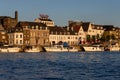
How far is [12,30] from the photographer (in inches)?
5920

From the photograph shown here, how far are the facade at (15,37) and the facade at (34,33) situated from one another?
150cm

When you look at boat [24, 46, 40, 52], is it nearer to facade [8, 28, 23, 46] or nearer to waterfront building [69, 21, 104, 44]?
facade [8, 28, 23, 46]

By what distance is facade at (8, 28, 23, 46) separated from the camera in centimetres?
14912

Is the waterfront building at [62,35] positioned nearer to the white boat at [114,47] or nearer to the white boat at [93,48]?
the white boat at [93,48]

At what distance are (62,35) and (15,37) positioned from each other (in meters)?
25.3

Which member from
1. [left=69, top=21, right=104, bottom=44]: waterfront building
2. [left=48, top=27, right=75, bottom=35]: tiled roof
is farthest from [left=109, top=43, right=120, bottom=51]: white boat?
[left=48, top=27, right=75, bottom=35]: tiled roof

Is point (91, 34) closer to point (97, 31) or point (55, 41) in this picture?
point (97, 31)

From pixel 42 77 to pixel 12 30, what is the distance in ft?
356

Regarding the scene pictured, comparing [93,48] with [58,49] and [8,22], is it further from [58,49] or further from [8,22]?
[8,22]

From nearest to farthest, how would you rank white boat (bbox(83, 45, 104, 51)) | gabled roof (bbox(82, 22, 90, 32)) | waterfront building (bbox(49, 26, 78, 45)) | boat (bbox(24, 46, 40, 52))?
1. boat (bbox(24, 46, 40, 52))
2. white boat (bbox(83, 45, 104, 51))
3. waterfront building (bbox(49, 26, 78, 45))
4. gabled roof (bbox(82, 22, 90, 32))

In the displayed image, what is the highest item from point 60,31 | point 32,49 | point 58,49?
point 60,31

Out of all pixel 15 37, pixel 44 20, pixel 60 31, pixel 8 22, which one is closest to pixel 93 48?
pixel 60 31

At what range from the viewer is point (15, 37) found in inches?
5876

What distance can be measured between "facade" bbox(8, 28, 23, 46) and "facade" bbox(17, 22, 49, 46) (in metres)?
1.50
